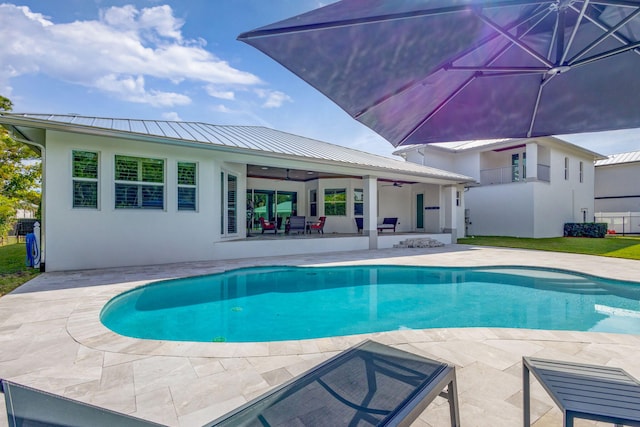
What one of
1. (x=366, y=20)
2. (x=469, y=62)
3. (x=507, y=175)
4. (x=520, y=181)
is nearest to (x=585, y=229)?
(x=520, y=181)

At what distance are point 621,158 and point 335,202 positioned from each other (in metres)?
25.5

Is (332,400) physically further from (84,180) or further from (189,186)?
(84,180)

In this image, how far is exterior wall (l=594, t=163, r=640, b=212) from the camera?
23.8 m

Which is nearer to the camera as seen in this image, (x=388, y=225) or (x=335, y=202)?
(x=388, y=225)

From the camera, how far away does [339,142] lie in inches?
690

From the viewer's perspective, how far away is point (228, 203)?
11.8 meters

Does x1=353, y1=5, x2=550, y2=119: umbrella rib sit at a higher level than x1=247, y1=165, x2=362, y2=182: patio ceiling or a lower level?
lower

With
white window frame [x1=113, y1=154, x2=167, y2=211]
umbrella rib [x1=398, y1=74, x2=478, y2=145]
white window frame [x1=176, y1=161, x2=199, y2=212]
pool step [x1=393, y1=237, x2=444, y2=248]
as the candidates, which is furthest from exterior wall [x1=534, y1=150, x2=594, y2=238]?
white window frame [x1=113, y1=154, x2=167, y2=211]

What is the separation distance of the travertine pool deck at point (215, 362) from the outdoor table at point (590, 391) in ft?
2.00

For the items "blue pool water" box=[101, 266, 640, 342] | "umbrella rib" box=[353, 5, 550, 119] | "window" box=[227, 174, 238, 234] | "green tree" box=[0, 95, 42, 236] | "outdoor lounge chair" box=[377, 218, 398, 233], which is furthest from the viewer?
"green tree" box=[0, 95, 42, 236]

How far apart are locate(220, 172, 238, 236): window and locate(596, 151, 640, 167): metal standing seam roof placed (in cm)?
2830

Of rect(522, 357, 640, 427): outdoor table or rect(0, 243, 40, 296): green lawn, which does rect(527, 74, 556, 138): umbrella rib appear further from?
A: rect(0, 243, 40, 296): green lawn

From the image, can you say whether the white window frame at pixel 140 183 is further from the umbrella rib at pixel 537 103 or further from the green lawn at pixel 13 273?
the umbrella rib at pixel 537 103

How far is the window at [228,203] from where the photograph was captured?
11141 millimetres
